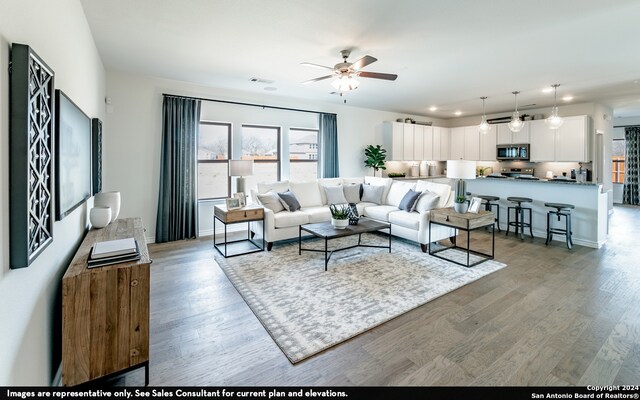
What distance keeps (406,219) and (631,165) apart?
9401 mm

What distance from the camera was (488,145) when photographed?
8.27 m

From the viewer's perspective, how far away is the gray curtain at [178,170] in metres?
5.03

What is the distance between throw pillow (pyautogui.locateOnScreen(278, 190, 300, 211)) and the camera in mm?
5125

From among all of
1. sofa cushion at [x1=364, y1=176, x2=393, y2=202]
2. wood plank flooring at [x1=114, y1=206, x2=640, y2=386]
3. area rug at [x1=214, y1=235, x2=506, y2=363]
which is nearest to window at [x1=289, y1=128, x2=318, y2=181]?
sofa cushion at [x1=364, y1=176, x2=393, y2=202]

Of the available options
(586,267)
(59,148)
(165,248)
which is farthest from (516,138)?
(59,148)

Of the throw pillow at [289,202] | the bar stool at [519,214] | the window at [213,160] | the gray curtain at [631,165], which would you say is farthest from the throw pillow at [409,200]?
the gray curtain at [631,165]

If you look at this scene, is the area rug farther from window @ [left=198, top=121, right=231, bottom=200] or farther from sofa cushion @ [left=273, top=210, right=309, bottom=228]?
window @ [left=198, top=121, right=231, bottom=200]

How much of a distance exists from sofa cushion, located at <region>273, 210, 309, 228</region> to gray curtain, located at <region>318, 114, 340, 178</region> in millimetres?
2119

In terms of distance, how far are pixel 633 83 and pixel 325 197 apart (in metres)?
5.53

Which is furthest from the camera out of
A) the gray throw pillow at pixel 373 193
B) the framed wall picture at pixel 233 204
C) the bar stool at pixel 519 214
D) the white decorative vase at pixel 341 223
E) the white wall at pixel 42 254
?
the gray throw pillow at pixel 373 193

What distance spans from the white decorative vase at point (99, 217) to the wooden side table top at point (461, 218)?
4.03m

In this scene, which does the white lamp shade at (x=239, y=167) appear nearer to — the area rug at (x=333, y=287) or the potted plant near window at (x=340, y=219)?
the area rug at (x=333, y=287)

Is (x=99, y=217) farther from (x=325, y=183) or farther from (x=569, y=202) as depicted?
(x=569, y=202)

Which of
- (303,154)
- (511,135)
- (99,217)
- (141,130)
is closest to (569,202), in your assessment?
(511,135)
